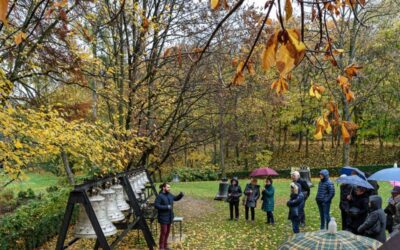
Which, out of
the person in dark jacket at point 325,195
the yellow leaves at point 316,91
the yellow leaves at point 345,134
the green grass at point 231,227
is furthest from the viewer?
the green grass at point 231,227

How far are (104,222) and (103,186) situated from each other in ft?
3.87

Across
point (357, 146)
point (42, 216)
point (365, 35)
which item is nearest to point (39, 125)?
point (42, 216)

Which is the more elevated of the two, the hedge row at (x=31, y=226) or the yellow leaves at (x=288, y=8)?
the yellow leaves at (x=288, y=8)

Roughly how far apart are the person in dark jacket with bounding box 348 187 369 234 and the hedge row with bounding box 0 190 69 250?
25.6ft

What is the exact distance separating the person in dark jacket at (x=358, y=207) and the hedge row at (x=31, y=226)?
780cm

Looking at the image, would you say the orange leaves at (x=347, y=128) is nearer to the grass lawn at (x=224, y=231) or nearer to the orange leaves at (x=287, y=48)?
the orange leaves at (x=287, y=48)

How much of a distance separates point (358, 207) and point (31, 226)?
8478 millimetres

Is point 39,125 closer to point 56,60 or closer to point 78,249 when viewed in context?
point 56,60

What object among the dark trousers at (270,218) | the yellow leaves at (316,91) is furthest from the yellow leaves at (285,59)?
the dark trousers at (270,218)

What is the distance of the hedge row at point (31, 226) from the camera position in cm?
984

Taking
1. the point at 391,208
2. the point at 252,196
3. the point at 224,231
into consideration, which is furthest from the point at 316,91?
the point at 252,196

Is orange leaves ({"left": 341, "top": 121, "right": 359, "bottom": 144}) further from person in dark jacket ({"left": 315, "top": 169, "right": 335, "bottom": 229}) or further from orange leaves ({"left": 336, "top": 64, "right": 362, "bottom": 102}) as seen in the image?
person in dark jacket ({"left": 315, "top": 169, "right": 335, "bottom": 229})

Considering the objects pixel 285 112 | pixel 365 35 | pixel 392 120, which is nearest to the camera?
pixel 365 35

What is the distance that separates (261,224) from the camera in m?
12.0
